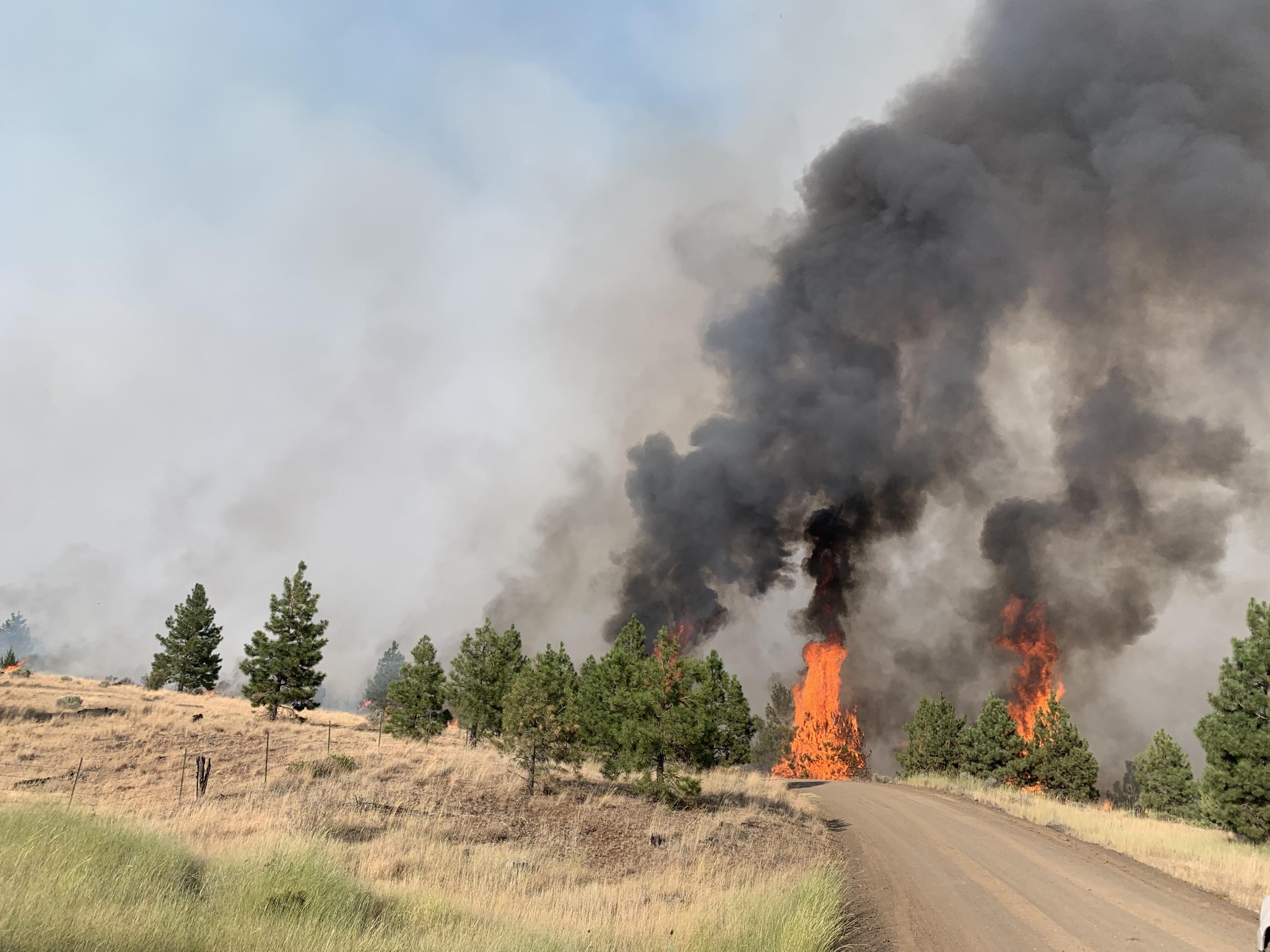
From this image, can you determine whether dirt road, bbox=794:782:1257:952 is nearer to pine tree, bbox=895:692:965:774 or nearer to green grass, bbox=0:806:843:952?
green grass, bbox=0:806:843:952

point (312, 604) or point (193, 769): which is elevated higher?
point (312, 604)

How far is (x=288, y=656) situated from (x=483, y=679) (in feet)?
43.4

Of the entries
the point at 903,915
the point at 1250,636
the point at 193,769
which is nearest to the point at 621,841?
the point at 903,915

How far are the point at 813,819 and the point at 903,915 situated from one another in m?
11.8

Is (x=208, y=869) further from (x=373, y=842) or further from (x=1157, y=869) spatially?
(x=1157, y=869)

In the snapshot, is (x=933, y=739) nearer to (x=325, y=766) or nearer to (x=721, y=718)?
(x=721, y=718)

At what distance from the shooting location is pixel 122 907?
23.2ft

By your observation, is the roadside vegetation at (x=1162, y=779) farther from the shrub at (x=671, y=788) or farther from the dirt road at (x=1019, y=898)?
the shrub at (x=671, y=788)

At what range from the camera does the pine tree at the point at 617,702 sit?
69.3 feet

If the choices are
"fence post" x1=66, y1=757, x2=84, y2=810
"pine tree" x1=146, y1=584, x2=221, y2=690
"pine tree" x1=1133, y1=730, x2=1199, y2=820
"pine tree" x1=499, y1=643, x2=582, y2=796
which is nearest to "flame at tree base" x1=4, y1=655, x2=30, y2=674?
"pine tree" x1=146, y1=584, x2=221, y2=690

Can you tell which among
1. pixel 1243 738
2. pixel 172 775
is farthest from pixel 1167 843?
pixel 172 775

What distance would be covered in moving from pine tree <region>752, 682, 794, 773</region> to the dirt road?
5753cm

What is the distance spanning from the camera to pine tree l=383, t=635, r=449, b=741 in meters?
37.4

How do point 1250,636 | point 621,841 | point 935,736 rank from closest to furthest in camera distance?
1. point 621,841
2. point 1250,636
3. point 935,736
